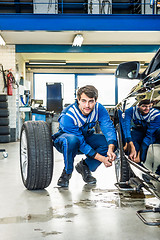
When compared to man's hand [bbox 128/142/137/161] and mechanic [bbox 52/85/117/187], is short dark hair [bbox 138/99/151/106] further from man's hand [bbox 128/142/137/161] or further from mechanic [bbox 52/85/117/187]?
mechanic [bbox 52/85/117/187]

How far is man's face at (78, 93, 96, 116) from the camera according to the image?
2703 millimetres

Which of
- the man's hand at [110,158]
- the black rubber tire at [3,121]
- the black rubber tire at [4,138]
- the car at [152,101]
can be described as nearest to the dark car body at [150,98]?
the car at [152,101]

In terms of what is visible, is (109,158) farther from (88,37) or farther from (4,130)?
(88,37)

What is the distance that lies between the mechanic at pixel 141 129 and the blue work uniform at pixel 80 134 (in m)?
0.58

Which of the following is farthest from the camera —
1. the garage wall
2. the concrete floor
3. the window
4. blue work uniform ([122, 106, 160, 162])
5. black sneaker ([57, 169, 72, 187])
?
the window

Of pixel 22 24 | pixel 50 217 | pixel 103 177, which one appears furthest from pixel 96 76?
pixel 50 217

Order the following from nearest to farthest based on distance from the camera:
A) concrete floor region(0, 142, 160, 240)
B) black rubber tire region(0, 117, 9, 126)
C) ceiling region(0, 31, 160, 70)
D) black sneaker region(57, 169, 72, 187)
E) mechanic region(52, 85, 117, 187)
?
concrete floor region(0, 142, 160, 240)
mechanic region(52, 85, 117, 187)
black sneaker region(57, 169, 72, 187)
black rubber tire region(0, 117, 9, 126)
ceiling region(0, 31, 160, 70)

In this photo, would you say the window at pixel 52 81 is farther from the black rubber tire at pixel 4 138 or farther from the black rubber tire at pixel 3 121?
the black rubber tire at pixel 3 121

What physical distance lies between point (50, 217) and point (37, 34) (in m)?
6.58

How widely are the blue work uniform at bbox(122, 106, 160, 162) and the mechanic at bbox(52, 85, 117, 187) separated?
56 centimetres

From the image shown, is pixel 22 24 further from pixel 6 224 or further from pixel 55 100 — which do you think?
pixel 6 224

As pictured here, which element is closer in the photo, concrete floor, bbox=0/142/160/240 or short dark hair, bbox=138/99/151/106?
short dark hair, bbox=138/99/151/106

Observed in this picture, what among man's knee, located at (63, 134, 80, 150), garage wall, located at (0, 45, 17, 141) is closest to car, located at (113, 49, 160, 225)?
man's knee, located at (63, 134, 80, 150)

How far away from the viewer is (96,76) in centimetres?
1582
